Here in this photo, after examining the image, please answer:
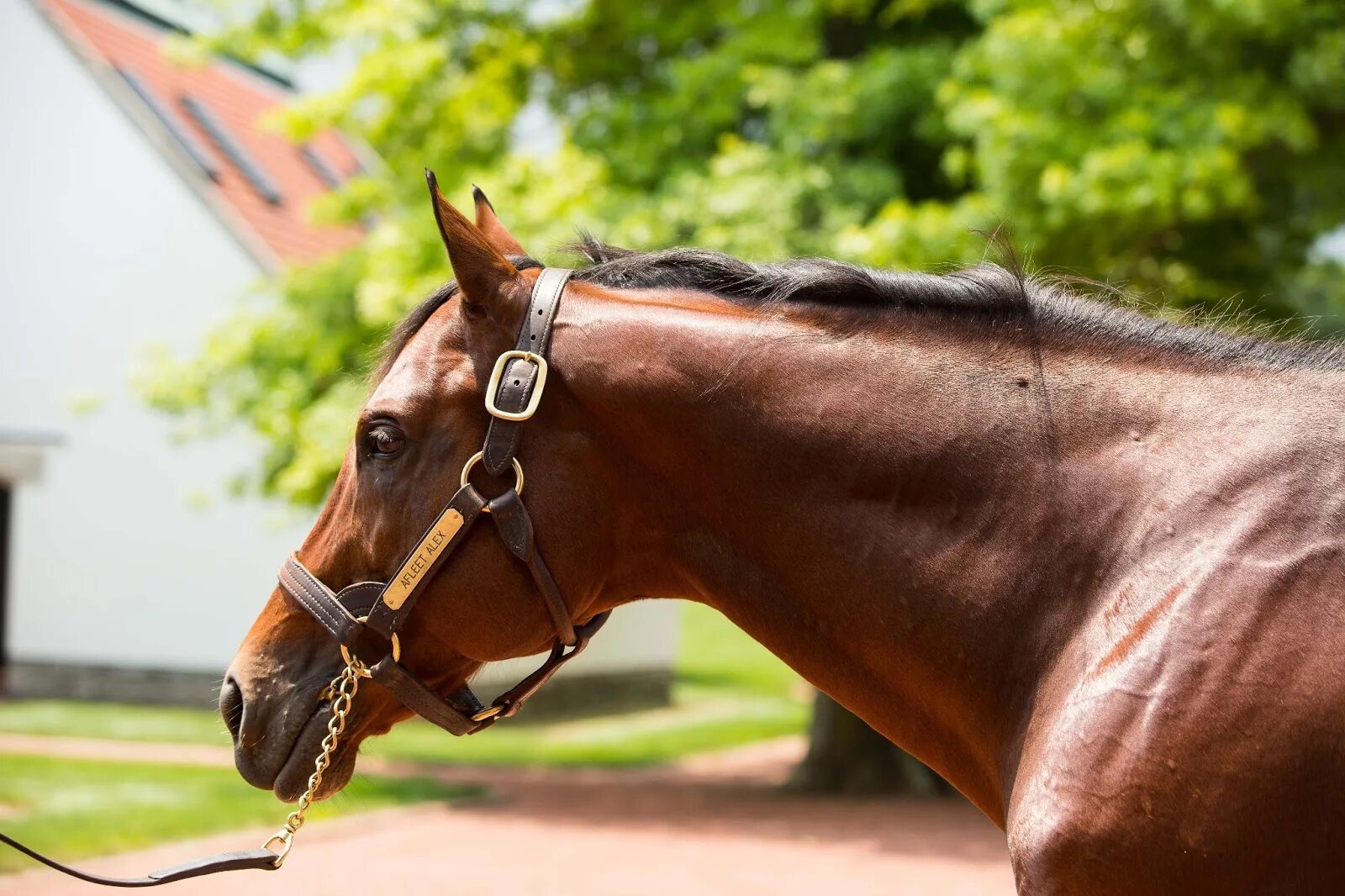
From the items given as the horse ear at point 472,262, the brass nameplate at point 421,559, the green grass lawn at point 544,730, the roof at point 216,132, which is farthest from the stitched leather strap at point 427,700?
the roof at point 216,132

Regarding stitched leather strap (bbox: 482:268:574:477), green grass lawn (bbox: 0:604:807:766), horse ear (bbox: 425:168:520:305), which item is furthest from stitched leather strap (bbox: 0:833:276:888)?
green grass lawn (bbox: 0:604:807:766)

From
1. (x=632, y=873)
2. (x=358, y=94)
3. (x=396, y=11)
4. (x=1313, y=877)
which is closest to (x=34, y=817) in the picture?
(x=632, y=873)

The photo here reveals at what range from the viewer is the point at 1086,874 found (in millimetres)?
2021

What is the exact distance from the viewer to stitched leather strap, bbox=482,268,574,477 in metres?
2.50

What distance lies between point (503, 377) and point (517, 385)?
4 centimetres

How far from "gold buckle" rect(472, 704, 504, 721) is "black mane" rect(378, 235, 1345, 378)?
0.76m

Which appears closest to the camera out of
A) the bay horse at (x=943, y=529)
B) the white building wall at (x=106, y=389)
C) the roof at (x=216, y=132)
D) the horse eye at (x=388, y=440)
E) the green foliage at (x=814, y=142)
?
the bay horse at (x=943, y=529)

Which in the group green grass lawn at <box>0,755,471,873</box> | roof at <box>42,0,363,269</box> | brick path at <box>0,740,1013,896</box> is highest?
roof at <box>42,0,363,269</box>

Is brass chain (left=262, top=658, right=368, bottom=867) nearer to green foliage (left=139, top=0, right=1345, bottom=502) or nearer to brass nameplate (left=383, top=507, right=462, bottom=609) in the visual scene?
brass nameplate (left=383, top=507, right=462, bottom=609)

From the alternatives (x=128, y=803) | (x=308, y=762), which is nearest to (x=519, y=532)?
(x=308, y=762)

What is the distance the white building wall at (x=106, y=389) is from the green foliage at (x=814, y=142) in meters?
6.53

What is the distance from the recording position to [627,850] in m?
10.1

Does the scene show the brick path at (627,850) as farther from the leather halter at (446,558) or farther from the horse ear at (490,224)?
the horse ear at (490,224)

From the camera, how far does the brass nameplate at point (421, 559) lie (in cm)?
251
